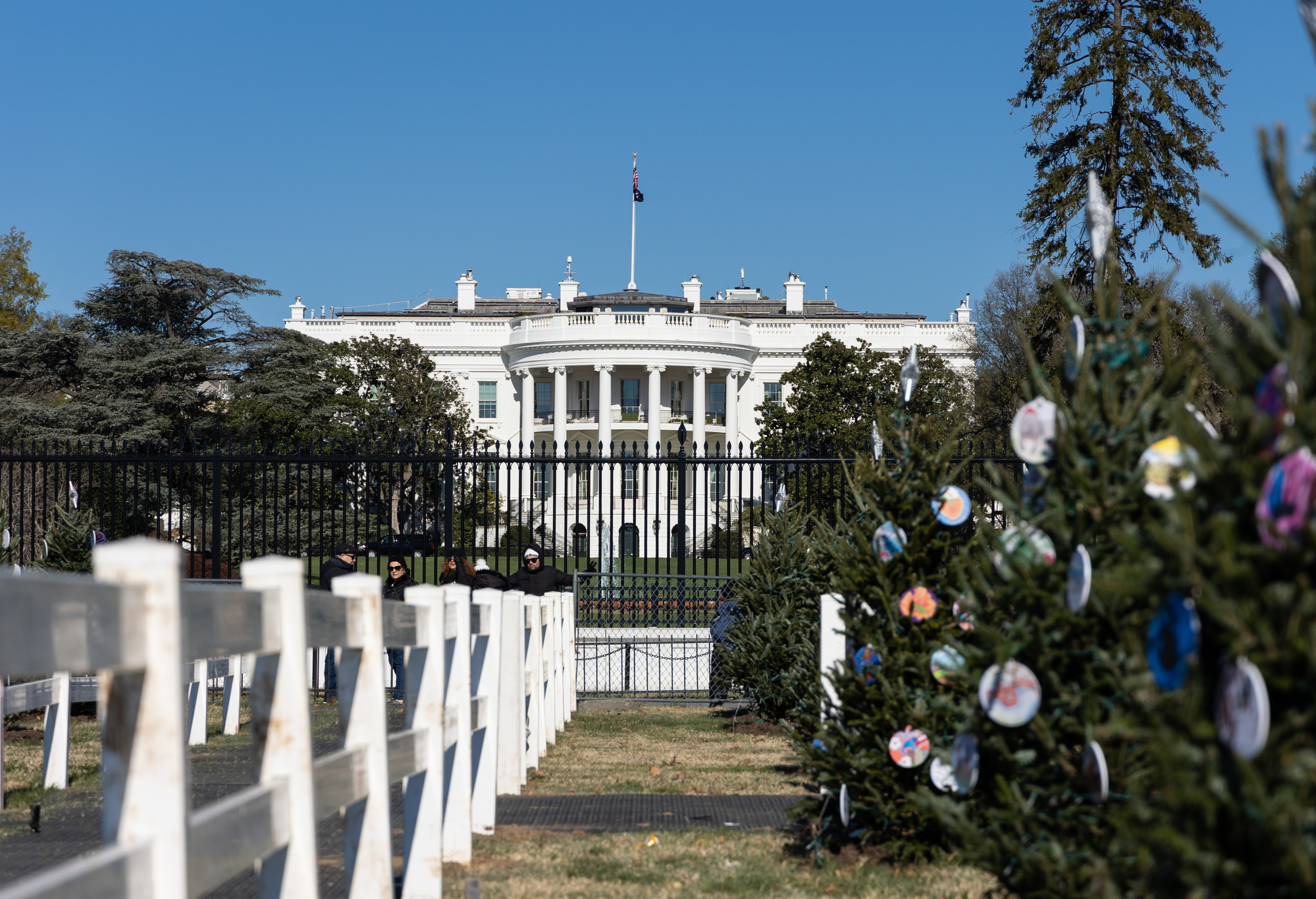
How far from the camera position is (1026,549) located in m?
3.74

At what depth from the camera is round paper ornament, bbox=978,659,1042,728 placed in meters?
3.52

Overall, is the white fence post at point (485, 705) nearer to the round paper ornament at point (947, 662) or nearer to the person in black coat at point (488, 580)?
the round paper ornament at point (947, 662)

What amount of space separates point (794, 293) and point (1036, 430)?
83414mm

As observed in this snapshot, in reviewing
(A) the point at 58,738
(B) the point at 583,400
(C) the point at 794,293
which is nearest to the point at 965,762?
(A) the point at 58,738

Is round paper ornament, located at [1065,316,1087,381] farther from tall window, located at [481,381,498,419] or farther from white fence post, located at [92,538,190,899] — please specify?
tall window, located at [481,381,498,419]

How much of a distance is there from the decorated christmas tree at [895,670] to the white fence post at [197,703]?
6139 millimetres

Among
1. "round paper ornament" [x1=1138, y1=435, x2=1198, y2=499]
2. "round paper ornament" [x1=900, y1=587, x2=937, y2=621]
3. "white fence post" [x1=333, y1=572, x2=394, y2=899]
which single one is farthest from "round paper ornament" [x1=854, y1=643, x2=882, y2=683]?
"white fence post" [x1=333, y1=572, x2=394, y2=899]

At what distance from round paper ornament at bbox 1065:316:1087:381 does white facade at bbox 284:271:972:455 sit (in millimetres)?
56101

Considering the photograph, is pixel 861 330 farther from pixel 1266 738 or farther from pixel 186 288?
pixel 1266 738

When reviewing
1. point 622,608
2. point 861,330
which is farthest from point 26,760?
point 861,330

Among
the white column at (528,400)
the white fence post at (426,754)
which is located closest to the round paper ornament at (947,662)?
the white fence post at (426,754)

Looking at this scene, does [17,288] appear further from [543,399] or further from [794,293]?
[794,293]

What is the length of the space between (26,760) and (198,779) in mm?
2717

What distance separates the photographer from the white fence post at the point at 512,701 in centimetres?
682
